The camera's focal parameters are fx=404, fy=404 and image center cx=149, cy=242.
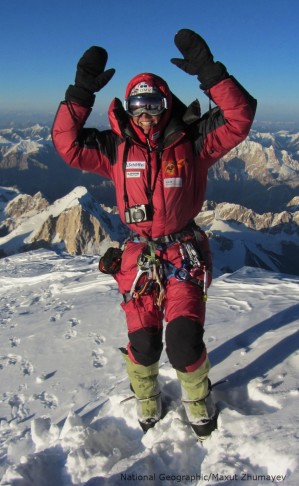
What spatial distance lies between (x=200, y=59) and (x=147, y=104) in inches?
30.4

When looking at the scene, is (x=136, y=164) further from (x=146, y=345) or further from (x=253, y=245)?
(x=253, y=245)

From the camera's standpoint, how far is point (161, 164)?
→ 4.89 metres

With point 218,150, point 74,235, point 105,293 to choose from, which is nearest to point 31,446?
point 218,150

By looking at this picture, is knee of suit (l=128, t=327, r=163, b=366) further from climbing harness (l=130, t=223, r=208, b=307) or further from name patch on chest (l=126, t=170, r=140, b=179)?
name patch on chest (l=126, t=170, r=140, b=179)

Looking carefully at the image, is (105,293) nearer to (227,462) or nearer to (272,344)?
(272,344)

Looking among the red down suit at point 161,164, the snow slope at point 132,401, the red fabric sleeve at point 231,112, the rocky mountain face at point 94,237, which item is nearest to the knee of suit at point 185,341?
the red down suit at point 161,164

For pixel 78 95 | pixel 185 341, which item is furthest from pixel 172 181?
pixel 185 341

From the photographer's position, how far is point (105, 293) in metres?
14.5

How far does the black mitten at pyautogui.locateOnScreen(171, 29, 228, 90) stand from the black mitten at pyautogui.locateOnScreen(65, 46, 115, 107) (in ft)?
3.03

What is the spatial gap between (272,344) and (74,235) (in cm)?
12331

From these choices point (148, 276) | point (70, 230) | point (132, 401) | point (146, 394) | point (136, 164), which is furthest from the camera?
point (70, 230)

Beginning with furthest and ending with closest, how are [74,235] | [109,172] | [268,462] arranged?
[74,235] < [109,172] < [268,462]

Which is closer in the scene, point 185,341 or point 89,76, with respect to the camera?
point 185,341

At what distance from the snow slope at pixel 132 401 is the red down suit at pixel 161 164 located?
0.93 metres
